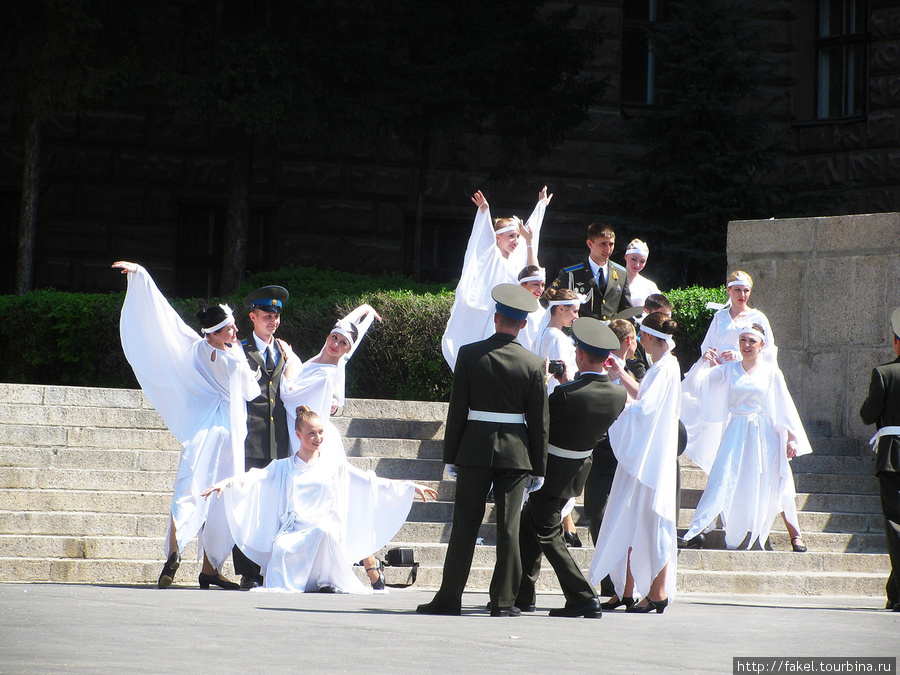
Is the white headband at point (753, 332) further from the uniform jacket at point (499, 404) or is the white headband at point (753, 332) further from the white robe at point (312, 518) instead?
the uniform jacket at point (499, 404)

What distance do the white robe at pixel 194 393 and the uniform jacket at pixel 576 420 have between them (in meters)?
2.23

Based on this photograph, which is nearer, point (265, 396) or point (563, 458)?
point (563, 458)

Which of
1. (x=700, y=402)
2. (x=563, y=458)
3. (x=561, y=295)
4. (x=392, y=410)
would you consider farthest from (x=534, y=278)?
(x=563, y=458)

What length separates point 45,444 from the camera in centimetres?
1063

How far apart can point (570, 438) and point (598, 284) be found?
10.3ft

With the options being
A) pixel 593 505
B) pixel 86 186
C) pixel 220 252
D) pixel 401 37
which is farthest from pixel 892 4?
pixel 593 505

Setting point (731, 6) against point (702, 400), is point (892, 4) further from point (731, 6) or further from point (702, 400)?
point (702, 400)

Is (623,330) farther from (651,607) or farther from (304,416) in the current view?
(304,416)

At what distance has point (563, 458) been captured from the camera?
7.62 metres

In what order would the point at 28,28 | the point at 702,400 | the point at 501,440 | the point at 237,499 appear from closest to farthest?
the point at 501,440 < the point at 237,499 < the point at 702,400 < the point at 28,28

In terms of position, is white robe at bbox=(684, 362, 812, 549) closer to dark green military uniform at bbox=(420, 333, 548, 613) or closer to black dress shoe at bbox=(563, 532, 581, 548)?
black dress shoe at bbox=(563, 532, 581, 548)

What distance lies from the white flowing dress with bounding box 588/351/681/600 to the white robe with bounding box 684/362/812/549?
187 centimetres

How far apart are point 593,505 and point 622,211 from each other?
9759mm

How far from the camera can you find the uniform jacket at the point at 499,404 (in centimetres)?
733
